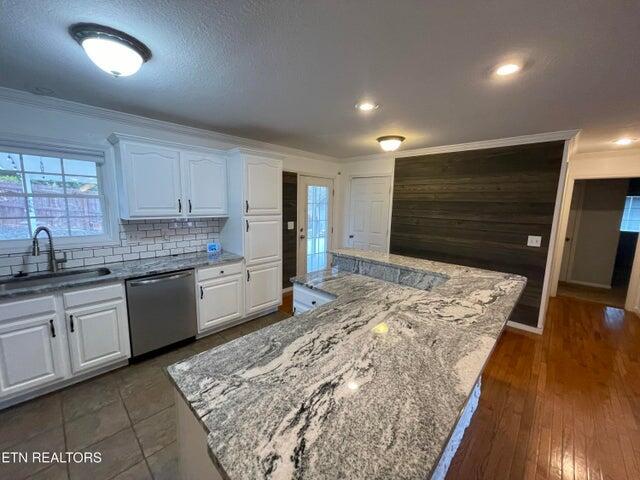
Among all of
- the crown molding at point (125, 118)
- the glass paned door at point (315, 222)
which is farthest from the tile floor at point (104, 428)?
the glass paned door at point (315, 222)

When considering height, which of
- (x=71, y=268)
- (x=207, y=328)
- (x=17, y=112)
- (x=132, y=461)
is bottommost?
(x=132, y=461)

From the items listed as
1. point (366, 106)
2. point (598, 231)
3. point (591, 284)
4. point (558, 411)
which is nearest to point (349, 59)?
point (366, 106)

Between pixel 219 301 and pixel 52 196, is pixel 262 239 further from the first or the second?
pixel 52 196

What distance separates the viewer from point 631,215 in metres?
5.17

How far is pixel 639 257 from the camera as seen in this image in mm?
3697

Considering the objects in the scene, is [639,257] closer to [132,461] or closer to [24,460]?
[132,461]

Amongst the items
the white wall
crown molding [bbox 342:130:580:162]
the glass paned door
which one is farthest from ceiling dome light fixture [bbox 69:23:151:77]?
the white wall

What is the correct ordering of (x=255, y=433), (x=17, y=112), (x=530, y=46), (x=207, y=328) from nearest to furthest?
(x=255, y=433) < (x=530, y=46) < (x=17, y=112) < (x=207, y=328)

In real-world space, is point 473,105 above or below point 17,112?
above

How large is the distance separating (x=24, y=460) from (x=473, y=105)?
386 cm

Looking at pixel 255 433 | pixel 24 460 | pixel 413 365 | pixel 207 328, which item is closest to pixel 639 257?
pixel 413 365

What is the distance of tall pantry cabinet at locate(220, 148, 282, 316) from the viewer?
9.95ft

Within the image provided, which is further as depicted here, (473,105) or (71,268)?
(71,268)

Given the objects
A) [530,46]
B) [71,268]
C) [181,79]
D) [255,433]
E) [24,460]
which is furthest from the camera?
[71,268]
